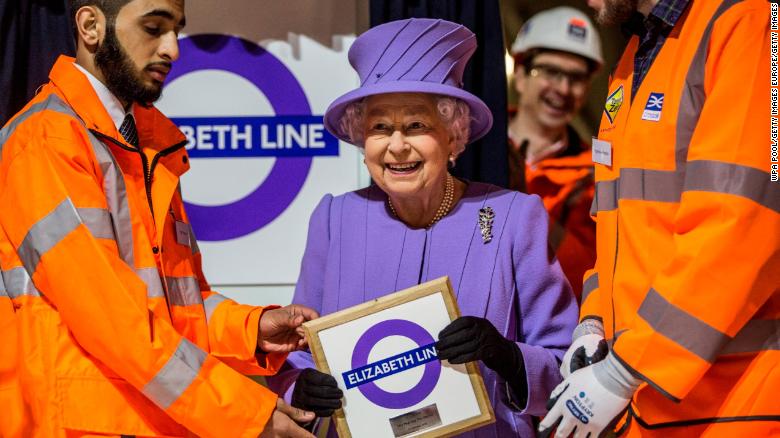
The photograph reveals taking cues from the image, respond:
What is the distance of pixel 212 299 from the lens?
251 centimetres

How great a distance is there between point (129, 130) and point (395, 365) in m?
0.90

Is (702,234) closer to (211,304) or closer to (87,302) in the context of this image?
(87,302)

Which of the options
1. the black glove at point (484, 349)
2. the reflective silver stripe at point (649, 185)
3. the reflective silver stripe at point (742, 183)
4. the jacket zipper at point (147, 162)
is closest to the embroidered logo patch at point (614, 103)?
the reflective silver stripe at point (649, 185)

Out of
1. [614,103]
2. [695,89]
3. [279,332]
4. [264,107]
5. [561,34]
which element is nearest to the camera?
[695,89]

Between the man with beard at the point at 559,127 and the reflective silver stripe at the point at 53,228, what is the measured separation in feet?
6.96

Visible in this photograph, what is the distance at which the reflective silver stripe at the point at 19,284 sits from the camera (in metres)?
2.04

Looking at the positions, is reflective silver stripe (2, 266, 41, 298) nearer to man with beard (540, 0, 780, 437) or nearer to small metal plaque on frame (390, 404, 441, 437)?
small metal plaque on frame (390, 404, 441, 437)

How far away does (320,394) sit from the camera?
2141 mm

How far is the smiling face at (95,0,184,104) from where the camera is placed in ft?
7.34


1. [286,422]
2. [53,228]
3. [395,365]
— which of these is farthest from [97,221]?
[395,365]

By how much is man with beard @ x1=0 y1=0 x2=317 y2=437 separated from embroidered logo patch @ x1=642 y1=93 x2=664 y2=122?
1053 millimetres

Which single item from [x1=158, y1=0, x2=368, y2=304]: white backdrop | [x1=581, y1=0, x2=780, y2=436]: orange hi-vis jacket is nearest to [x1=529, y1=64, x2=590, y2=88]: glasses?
[x1=158, y1=0, x2=368, y2=304]: white backdrop

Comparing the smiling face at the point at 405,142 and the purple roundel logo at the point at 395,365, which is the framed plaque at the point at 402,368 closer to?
the purple roundel logo at the point at 395,365

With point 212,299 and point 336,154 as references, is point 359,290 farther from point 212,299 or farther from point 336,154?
point 336,154
